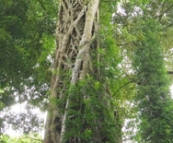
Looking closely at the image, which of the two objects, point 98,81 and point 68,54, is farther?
point 68,54

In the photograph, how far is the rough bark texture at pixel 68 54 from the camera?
2.61 m

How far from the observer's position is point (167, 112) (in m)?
4.25

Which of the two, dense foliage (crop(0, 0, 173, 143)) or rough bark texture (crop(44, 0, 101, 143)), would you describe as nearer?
dense foliage (crop(0, 0, 173, 143))

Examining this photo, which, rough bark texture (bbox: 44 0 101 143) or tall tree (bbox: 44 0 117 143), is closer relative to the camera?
tall tree (bbox: 44 0 117 143)

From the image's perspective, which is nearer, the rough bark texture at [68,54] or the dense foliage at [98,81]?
the dense foliage at [98,81]

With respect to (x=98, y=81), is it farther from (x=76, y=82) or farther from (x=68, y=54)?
(x=68, y=54)

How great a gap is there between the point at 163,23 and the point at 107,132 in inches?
254

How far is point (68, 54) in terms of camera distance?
3.34 meters

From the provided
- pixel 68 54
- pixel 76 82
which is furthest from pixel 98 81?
pixel 68 54

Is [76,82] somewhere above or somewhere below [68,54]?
below

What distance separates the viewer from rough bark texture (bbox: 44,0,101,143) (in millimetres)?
2609

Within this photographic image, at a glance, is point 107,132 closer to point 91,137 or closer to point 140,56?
point 91,137

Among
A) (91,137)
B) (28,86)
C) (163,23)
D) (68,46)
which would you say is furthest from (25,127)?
(163,23)

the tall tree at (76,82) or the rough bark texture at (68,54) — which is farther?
the rough bark texture at (68,54)
